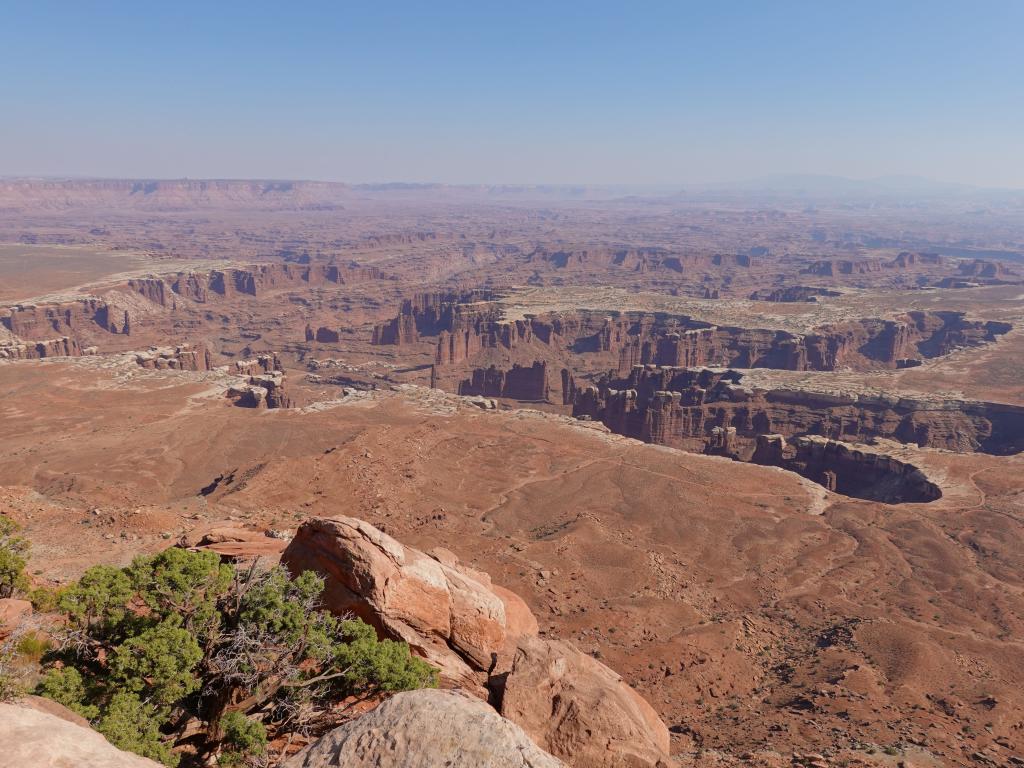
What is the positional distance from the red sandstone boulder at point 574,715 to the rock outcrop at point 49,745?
8.54 m

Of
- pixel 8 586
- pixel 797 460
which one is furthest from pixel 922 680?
pixel 797 460

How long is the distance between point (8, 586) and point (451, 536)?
80.8 feet

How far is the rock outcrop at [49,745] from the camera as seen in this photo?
7.10 metres

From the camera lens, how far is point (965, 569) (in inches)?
1618

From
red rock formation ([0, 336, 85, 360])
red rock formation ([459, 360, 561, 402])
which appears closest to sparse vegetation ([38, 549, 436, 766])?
red rock formation ([459, 360, 561, 402])

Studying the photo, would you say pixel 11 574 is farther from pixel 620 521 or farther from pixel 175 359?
pixel 175 359

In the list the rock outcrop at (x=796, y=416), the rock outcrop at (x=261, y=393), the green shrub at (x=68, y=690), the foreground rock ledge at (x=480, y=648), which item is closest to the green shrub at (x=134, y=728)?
the green shrub at (x=68, y=690)

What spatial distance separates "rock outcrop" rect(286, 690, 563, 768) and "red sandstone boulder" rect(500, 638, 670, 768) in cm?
564

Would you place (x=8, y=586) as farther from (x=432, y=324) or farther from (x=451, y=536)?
(x=432, y=324)

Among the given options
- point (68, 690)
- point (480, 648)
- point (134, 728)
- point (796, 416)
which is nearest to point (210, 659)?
point (134, 728)

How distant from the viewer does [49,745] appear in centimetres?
736

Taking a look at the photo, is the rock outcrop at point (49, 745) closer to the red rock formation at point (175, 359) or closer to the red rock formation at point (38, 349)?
the red rock formation at point (175, 359)

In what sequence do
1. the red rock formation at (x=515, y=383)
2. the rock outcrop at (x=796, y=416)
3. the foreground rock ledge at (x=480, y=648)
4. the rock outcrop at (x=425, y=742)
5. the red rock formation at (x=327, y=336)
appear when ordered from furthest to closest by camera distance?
the red rock formation at (x=327, y=336) → the red rock formation at (x=515, y=383) → the rock outcrop at (x=796, y=416) → the foreground rock ledge at (x=480, y=648) → the rock outcrop at (x=425, y=742)

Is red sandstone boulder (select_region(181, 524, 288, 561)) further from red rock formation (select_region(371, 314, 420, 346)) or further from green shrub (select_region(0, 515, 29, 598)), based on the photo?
red rock formation (select_region(371, 314, 420, 346))
